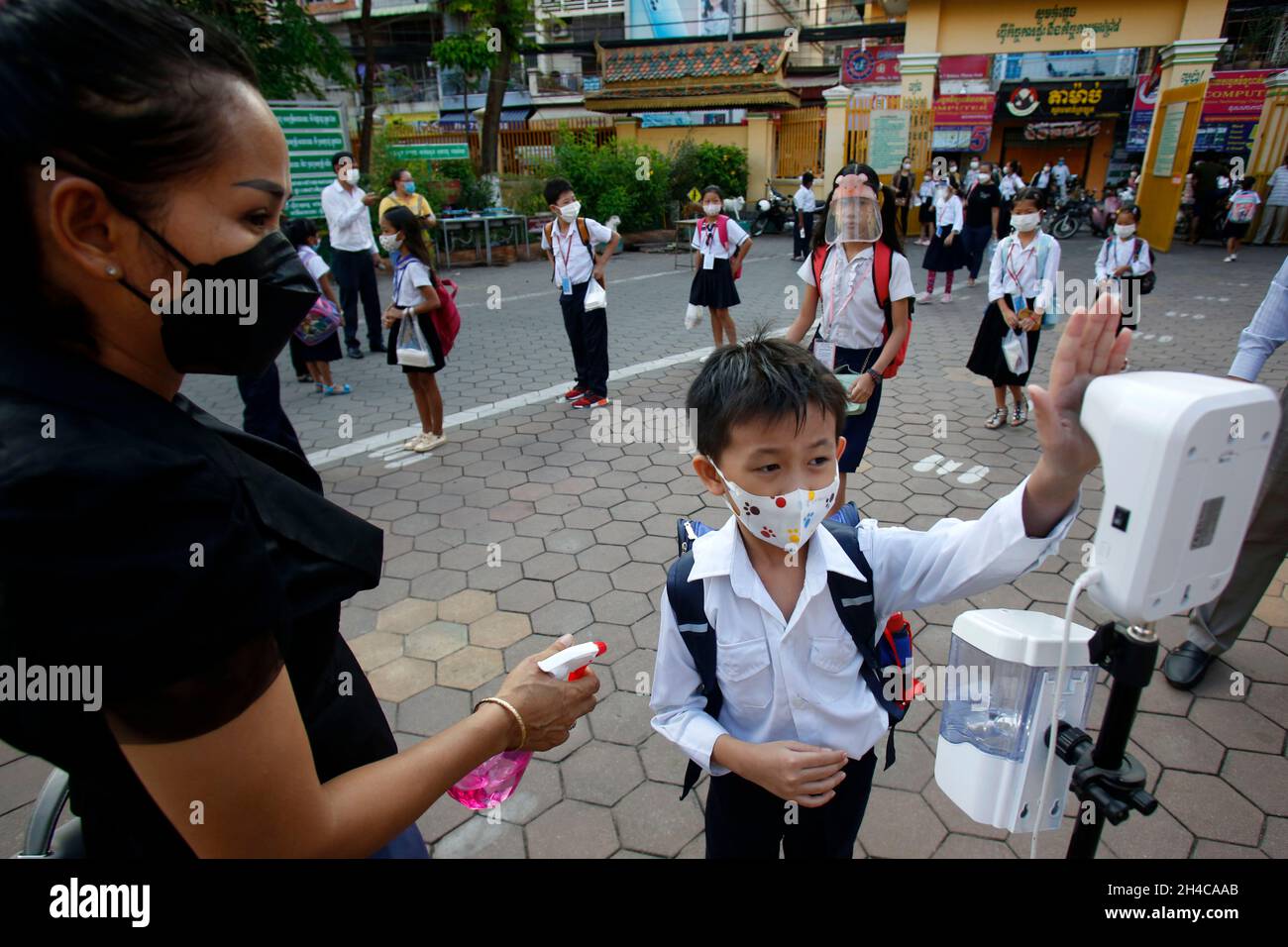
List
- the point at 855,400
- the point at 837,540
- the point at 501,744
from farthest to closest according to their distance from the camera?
the point at 855,400, the point at 837,540, the point at 501,744

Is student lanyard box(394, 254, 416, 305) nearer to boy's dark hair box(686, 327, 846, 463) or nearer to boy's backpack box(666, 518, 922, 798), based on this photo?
boy's dark hair box(686, 327, 846, 463)

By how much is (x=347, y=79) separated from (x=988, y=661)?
14.0m

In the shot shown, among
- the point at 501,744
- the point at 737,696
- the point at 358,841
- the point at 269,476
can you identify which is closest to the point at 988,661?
the point at 737,696

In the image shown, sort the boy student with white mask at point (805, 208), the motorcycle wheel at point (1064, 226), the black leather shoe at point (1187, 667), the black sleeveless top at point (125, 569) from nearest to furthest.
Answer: the black sleeveless top at point (125, 569)
the black leather shoe at point (1187, 667)
the boy student with white mask at point (805, 208)
the motorcycle wheel at point (1064, 226)

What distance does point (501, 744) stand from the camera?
3.60 feet

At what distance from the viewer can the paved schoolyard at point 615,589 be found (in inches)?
91.5

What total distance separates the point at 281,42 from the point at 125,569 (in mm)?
13006

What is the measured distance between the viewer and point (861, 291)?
381cm

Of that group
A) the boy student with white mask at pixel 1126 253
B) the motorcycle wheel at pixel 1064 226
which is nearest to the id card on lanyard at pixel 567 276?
the boy student with white mask at pixel 1126 253

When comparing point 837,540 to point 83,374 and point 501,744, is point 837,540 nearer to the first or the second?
point 501,744

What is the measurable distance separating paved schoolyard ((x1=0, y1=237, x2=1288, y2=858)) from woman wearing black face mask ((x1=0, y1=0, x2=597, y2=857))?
1.68 m

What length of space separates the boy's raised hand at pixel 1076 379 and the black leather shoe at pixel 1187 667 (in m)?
2.40

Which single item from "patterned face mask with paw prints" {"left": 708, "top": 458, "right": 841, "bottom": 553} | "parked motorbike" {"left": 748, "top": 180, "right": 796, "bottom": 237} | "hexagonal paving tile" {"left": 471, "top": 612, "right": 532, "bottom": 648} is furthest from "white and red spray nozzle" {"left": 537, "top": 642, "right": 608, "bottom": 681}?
"parked motorbike" {"left": 748, "top": 180, "right": 796, "bottom": 237}

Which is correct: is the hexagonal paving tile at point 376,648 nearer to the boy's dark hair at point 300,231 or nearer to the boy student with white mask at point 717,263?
the boy's dark hair at point 300,231
